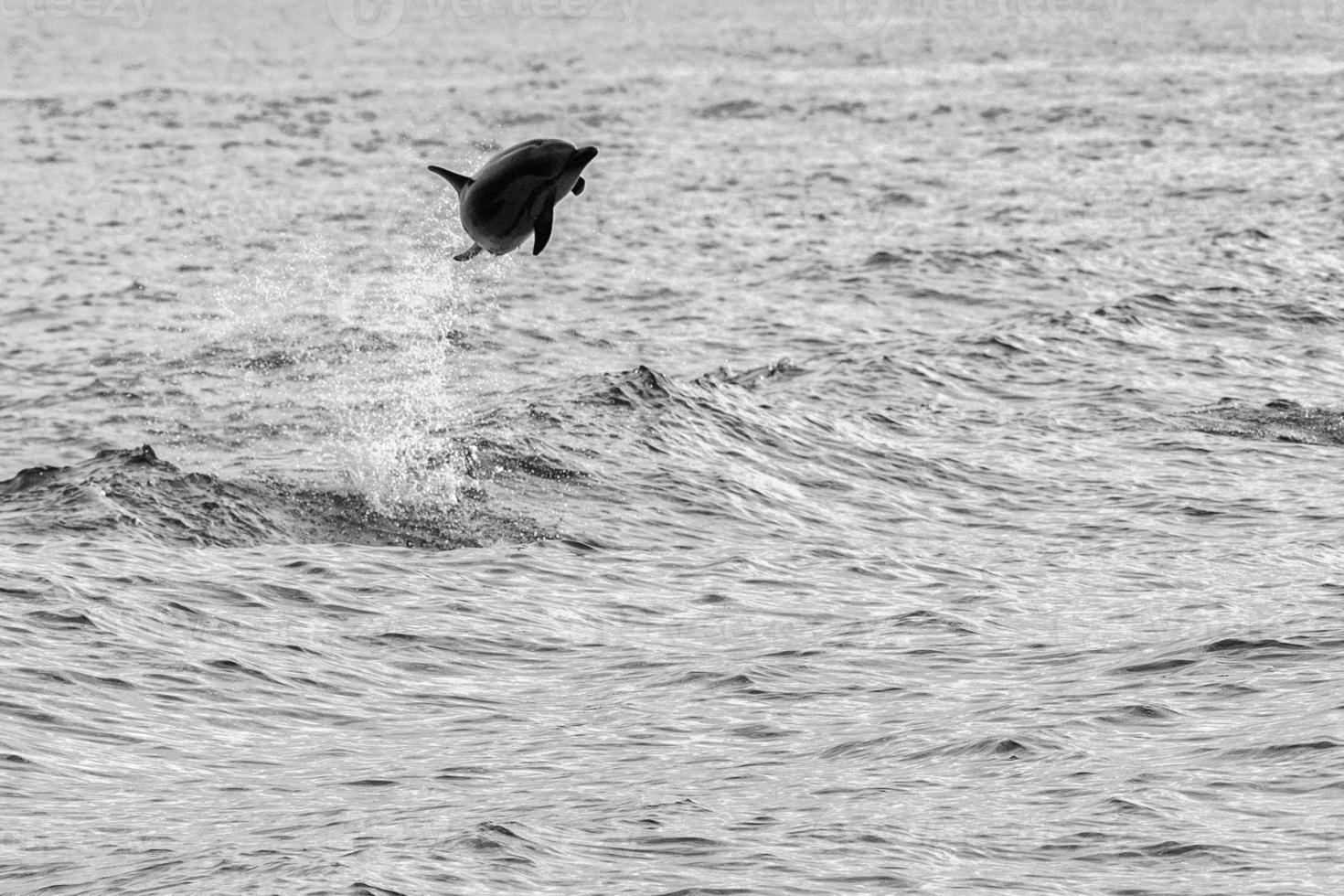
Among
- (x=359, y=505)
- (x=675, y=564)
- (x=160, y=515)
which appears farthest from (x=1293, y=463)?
(x=160, y=515)

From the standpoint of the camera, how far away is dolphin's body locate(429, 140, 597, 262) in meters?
15.5

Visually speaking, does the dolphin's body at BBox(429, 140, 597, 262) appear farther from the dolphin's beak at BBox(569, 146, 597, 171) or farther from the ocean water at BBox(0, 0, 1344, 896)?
the ocean water at BBox(0, 0, 1344, 896)

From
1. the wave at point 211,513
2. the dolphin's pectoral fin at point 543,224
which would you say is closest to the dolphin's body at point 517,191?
the dolphin's pectoral fin at point 543,224

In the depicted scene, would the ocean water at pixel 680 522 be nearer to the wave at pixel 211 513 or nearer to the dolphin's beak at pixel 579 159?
the wave at pixel 211 513

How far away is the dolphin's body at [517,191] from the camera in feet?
50.9

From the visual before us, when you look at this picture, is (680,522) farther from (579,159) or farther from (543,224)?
(579,159)

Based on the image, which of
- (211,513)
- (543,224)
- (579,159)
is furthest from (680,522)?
(579,159)

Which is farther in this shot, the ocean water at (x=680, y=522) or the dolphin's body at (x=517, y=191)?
the dolphin's body at (x=517, y=191)

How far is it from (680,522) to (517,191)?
23.8ft

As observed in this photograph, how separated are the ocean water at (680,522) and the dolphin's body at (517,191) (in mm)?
3655

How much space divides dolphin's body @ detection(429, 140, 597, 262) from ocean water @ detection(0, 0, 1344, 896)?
12.0 feet

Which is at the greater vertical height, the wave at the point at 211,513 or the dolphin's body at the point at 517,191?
the dolphin's body at the point at 517,191

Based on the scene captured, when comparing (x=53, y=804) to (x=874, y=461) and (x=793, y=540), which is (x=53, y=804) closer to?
(x=793, y=540)

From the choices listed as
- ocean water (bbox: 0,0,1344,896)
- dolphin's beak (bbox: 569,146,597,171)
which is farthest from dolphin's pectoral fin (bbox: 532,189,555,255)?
ocean water (bbox: 0,0,1344,896)
